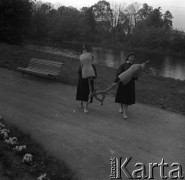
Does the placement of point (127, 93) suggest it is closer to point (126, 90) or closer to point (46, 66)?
point (126, 90)

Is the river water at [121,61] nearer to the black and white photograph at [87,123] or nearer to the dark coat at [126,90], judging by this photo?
the black and white photograph at [87,123]

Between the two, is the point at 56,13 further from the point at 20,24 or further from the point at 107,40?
the point at 20,24

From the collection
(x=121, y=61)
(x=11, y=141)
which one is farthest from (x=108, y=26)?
(x=11, y=141)

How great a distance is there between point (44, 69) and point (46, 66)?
153mm

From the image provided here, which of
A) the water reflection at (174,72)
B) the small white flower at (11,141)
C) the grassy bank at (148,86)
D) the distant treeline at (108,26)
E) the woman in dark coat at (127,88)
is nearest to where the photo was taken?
the small white flower at (11,141)

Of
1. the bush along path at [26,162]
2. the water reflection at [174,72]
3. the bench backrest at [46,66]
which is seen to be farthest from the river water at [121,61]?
the bush along path at [26,162]

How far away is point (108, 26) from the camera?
4289 inches

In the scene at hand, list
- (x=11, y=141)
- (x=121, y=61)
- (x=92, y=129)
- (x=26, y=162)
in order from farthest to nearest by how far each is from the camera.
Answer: (x=121, y=61) < (x=92, y=129) < (x=11, y=141) < (x=26, y=162)

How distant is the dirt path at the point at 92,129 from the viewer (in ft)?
19.9

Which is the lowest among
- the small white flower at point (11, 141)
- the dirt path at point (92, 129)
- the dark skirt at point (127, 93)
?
the dirt path at point (92, 129)

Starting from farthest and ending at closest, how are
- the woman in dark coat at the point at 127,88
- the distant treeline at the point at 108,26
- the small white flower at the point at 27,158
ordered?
the distant treeline at the point at 108,26 → the woman in dark coat at the point at 127,88 → the small white flower at the point at 27,158

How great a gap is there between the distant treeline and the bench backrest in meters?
42.9

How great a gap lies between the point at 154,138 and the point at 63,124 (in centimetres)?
197

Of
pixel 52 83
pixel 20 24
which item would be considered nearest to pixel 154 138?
pixel 52 83
